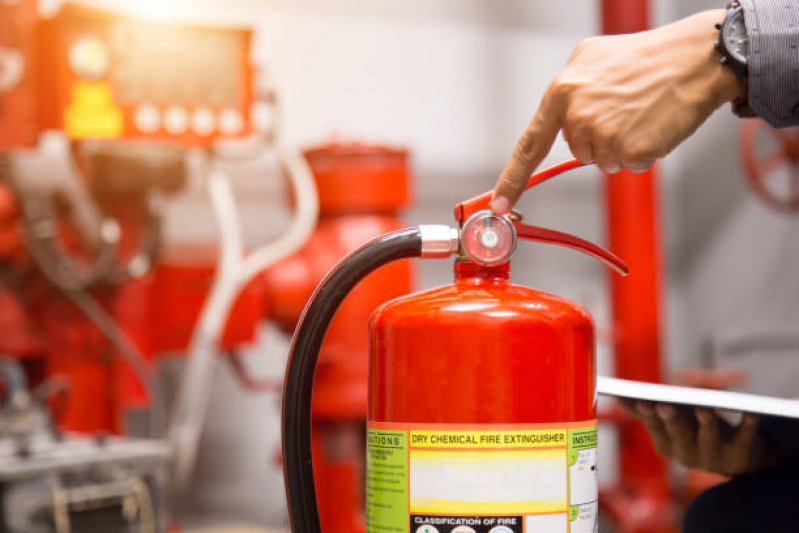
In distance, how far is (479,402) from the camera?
2.09ft

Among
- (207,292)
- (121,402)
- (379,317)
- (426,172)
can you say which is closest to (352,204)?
(207,292)

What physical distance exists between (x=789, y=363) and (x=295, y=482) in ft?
7.30

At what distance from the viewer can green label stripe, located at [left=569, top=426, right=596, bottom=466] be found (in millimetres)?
646

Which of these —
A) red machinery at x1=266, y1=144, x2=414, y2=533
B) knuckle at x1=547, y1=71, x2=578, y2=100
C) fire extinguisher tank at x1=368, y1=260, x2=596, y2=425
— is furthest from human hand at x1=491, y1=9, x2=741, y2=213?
red machinery at x1=266, y1=144, x2=414, y2=533

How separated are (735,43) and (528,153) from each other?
0.17m

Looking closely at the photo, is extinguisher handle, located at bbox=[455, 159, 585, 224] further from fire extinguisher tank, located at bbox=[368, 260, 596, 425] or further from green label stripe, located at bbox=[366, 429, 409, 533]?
green label stripe, located at bbox=[366, 429, 409, 533]

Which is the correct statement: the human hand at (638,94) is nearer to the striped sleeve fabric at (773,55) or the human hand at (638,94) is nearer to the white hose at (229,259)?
the striped sleeve fabric at (773,55)

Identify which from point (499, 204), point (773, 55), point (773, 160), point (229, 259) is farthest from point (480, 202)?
point (773, 160)

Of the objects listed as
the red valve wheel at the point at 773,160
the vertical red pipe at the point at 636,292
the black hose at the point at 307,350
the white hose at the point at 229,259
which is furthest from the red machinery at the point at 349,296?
the red valve wheel at the point at 773,160

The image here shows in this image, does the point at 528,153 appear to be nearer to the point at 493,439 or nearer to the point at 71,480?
the point at 493,439

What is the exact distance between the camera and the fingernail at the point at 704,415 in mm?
707

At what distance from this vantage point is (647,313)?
223cm

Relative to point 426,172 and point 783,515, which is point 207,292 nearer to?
point 426,172

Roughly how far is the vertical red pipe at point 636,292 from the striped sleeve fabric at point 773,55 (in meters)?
1.59
